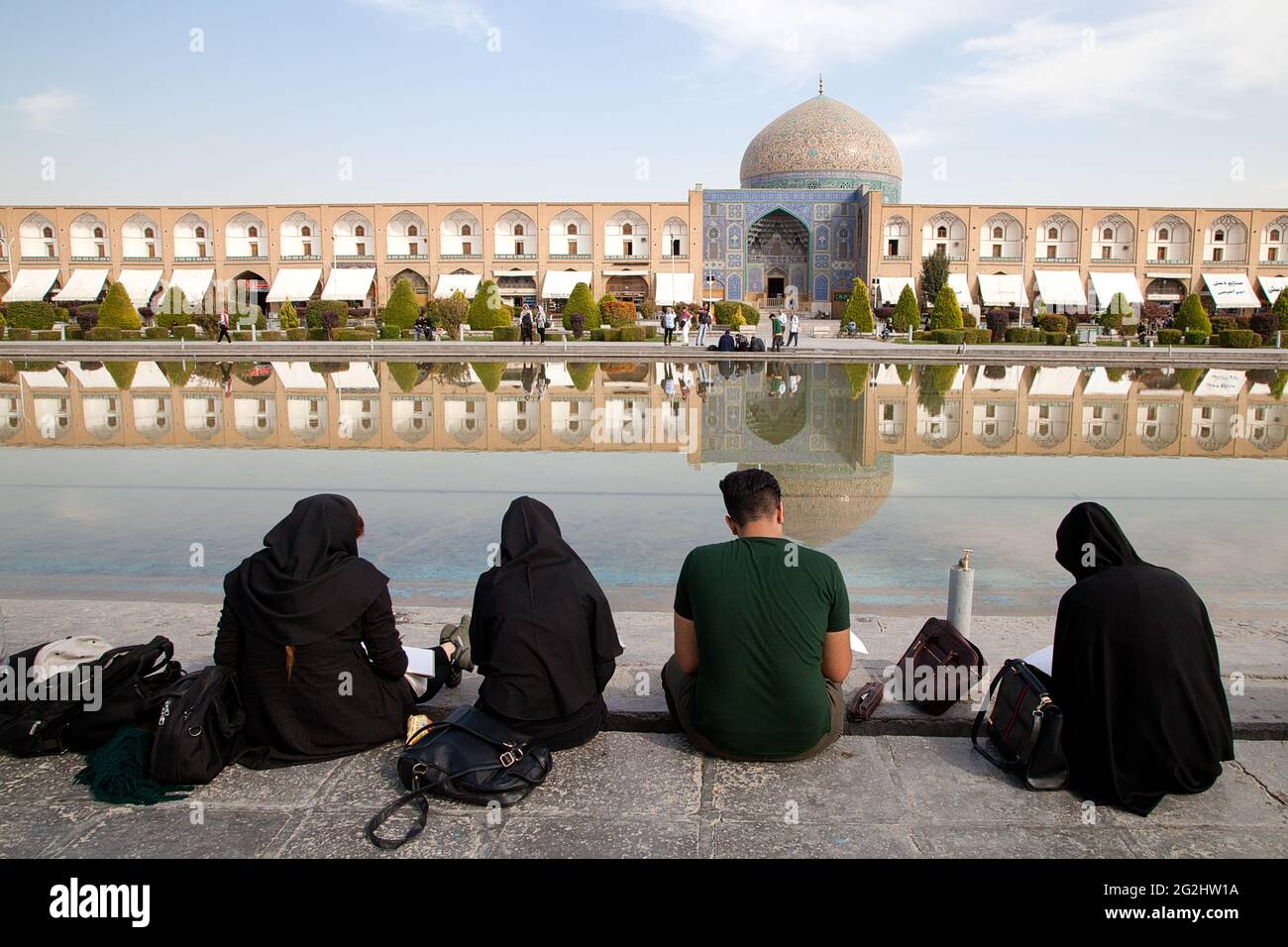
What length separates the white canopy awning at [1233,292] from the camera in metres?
32.0

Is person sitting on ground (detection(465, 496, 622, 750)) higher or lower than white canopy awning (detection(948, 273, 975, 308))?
lower

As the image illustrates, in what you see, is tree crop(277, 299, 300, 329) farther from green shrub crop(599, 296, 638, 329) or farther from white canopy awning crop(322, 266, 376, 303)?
white canopy awning crop(322, 266, 376, 303)

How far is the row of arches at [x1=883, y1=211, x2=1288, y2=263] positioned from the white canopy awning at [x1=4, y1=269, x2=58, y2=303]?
94.3ft

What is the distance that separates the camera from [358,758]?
245cm

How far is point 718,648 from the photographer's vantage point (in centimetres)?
227

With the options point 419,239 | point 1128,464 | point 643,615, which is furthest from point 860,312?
point 643,615

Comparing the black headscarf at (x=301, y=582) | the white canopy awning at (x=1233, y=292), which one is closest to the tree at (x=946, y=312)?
the white canopy awning at (x=1233, y=292)

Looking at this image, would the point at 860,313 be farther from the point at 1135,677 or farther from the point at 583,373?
the point at 1135,677

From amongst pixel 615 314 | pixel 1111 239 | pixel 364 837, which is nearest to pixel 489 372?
pixel 615 314

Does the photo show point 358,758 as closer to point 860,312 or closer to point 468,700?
point 468,700

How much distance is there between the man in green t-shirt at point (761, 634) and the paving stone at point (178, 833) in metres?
0.97

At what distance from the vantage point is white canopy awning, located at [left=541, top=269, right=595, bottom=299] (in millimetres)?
33000

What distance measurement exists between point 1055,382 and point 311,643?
1312 centimetres

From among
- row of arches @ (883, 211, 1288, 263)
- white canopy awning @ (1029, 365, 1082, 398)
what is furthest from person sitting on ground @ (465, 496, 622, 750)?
row of arches @ (883, 211, 1288, 263)
